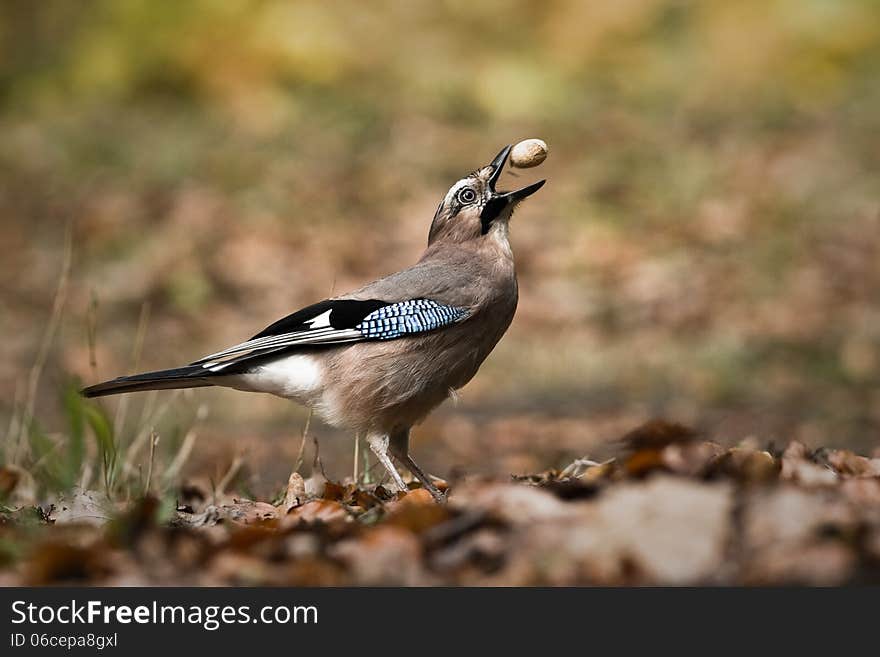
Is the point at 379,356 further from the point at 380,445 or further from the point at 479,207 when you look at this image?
the point at 479,207

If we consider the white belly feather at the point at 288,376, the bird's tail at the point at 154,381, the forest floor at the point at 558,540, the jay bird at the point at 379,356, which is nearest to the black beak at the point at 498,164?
Result: the jay bird at the point at 379,356

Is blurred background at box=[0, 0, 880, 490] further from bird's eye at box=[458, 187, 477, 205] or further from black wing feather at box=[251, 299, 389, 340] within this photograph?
bird's eye at box=[458, 187, 477, 205]

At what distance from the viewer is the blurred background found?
278 inches

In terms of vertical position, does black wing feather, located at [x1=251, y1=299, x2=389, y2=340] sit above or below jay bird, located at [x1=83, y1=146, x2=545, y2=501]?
above

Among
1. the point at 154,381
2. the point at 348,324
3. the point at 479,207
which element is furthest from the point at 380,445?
the point at 479,207

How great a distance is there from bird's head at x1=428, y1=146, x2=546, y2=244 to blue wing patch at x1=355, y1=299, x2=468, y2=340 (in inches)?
24.7

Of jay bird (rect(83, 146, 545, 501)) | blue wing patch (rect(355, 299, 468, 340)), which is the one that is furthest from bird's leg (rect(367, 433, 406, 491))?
blue wing patch (rect(355, 299, 468, 340))

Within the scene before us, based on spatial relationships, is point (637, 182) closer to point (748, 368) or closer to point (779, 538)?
point (748, 368)

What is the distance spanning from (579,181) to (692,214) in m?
1.17

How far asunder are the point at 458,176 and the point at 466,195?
→ 586cm

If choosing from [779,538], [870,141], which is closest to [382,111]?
[870,141]

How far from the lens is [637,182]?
1051cm

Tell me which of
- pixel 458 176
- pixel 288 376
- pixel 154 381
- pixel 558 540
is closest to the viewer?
pixel 558 540

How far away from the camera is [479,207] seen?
5062 millimetres
